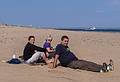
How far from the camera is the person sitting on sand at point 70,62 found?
40.4ft

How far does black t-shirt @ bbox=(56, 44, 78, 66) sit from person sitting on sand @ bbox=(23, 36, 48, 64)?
85 cm

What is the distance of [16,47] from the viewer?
63.9 feet

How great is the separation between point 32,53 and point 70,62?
1.54 metres

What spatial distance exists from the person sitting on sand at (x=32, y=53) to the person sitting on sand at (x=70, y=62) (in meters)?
0.88

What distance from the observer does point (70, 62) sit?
12703mm

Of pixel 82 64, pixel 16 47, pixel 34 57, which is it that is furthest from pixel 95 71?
pixel 16 47

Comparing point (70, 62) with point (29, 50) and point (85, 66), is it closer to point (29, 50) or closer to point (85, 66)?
point (85, 66)

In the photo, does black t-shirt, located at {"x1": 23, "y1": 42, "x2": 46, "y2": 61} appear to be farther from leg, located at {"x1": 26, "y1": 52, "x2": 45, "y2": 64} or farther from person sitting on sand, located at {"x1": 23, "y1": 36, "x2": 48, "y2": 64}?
leg, located at {"x1": 26, "y1": 52, "x2": 45, "y2": 64}

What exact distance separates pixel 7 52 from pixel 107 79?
24.9ft

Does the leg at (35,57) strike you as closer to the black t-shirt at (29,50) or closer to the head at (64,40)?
the black t-shirt at (29,50)

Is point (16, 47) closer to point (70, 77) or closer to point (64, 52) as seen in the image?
point (64, 52)

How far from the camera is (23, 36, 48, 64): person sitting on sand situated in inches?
524

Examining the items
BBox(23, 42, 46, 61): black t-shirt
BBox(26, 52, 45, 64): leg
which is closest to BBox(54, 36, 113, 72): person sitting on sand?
BBox(26, 52, 45, 64): leg

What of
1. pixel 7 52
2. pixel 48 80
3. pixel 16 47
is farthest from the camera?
pixel 16 47
